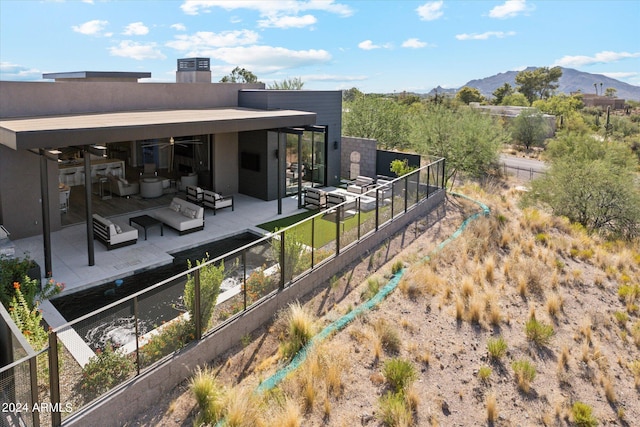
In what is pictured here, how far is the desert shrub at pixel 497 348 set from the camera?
334 inches

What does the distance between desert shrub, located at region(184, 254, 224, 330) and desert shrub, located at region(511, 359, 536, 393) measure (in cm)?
519

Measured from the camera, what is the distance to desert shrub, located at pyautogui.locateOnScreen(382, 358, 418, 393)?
7402 mm

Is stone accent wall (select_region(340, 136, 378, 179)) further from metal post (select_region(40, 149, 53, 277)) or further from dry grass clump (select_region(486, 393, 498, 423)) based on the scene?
dry grass clump (select_region(486, 393, 498, 423))

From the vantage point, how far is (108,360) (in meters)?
6.37

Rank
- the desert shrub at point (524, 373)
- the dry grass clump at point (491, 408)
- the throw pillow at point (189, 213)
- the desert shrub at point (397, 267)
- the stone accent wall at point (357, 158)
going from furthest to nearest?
the stone accent wall at point (357, 158), the throw pillow at point (189, 213), the desert shrub at point (397, 267), the desert shrub at point (524, 373), the dry grass clump at point (491, 408)

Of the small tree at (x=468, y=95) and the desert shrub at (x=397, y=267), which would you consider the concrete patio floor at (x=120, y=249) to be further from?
the small tree at (x=468, y=95)

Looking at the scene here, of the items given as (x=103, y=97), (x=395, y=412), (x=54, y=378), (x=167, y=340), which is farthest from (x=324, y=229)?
(x=103, y=97)

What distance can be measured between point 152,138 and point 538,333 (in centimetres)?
938

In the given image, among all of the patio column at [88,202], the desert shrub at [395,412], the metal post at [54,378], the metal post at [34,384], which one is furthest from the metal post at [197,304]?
the patio column at [88,202]

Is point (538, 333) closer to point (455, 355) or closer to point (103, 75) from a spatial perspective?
point (455, 355)

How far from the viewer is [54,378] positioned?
5410 millimetres

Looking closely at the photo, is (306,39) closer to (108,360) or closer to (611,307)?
(611,307)

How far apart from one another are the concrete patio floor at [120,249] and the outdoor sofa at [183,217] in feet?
0.57

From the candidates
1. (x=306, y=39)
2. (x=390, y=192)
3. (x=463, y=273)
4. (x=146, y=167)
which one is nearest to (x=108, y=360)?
(x=463, y=273)
